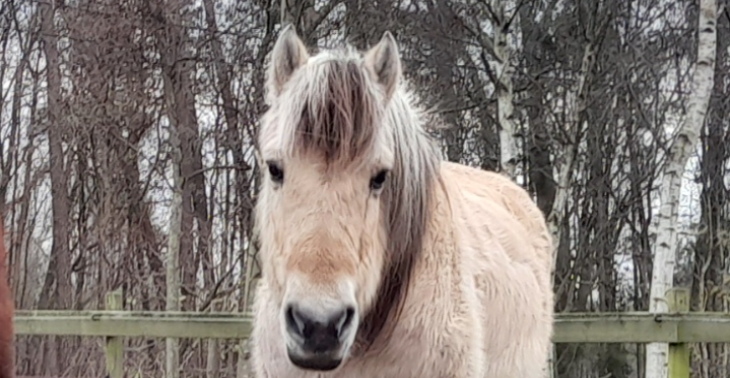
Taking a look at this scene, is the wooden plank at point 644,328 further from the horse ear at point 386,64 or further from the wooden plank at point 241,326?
the horse ear at point 386,64

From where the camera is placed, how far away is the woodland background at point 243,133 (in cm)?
1121

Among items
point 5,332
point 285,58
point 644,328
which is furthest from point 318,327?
point 644,328

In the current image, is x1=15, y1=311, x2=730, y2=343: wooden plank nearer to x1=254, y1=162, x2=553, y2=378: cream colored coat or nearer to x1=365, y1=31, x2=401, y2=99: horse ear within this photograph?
x1=254, y1=162, x2=553, y2=378: cream colored coat

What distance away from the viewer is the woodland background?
11211 millimetres

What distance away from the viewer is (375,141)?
2.70 meters

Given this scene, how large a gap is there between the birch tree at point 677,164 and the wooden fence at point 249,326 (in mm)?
3043

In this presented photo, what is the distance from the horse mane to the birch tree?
6.36m

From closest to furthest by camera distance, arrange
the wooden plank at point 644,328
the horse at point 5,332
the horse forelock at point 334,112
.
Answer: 1. the horse at point 5,332
2. the horse forelock at point 334,112
3. the wooden plank at point 644,328

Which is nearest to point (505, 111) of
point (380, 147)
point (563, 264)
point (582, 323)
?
point (582, 323)

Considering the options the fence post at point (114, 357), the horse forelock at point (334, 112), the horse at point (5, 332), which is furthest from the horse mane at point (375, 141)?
the fence post at point (114, 357)

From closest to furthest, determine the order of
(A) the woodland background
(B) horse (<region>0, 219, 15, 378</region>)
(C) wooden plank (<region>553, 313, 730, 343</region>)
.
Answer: (B) horse (<region>0, 219, 15, 378</region>)
(C) wooden plank (<region>553, 313, 730, 343</region>)
(A) the woodland background

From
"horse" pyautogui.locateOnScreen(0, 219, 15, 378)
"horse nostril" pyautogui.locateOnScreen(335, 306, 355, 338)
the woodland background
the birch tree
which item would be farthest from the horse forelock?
the woodland background

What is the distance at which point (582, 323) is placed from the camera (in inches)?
234

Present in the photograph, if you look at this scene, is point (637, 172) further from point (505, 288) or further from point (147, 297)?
point (505, 288)
